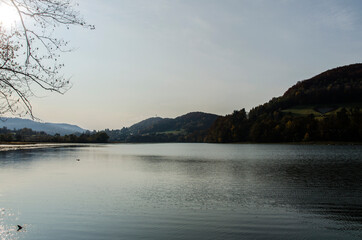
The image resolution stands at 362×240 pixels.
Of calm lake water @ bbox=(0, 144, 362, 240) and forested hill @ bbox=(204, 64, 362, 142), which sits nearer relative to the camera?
calm lake water @ bbox=(0, 144, 362, 240)

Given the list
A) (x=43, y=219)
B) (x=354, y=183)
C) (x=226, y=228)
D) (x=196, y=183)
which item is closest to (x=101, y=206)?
(x=43, y=219)

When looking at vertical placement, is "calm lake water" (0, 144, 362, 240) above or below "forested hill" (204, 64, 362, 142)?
below

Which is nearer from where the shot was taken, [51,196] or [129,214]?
[129,214]

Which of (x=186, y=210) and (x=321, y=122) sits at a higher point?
(x=321, y=122)

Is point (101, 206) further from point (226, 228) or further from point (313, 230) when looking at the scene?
point (313, 230)

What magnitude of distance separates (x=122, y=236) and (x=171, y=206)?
22.5ft

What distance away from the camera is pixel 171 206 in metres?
21.8

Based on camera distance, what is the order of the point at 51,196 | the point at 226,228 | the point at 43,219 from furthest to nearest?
1. the point at 51,196
2. the point at 43,219
3. the point at 226,228

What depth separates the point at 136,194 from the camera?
88.7 feet

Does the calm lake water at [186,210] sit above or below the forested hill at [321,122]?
below

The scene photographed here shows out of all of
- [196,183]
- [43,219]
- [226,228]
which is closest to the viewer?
[226,228]

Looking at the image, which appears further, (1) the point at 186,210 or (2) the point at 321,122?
(2) the point at 321,122

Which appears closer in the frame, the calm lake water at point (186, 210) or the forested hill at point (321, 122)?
the calm lake water at point (186, 210)

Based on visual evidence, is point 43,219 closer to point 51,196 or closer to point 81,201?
point 81,201
